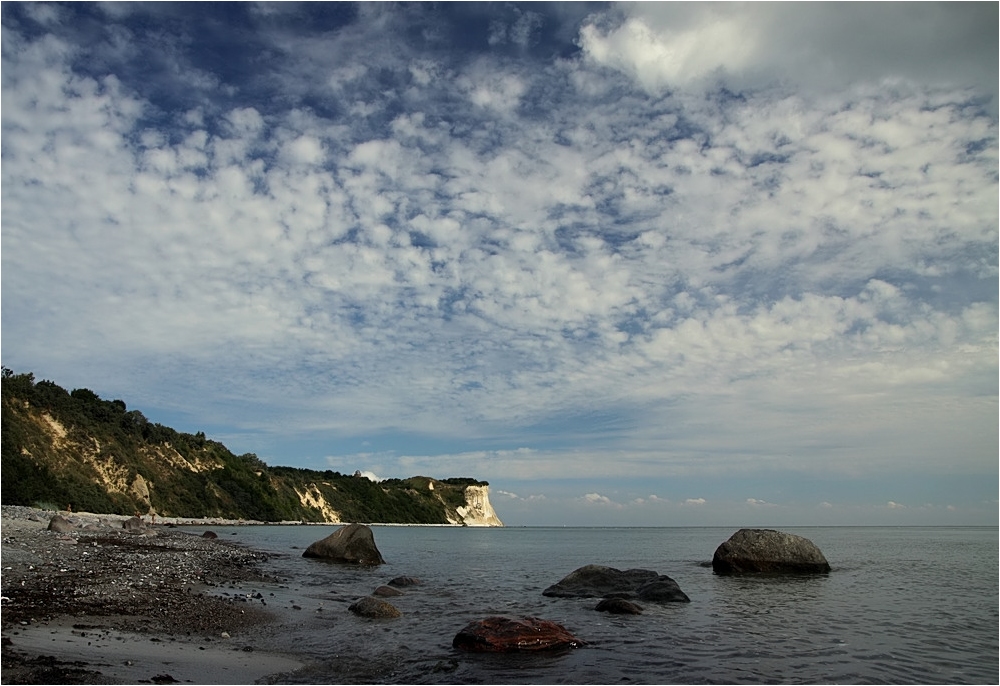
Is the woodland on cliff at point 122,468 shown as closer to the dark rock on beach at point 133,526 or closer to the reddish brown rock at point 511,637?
the dark rock on beach at point 133,526

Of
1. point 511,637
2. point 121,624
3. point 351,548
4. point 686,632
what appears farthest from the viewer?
point 351,548

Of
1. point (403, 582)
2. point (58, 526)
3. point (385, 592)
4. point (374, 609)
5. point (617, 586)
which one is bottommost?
point (403, 582)

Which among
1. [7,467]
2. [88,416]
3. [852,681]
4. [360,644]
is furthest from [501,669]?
[88,416]

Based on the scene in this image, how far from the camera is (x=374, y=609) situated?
19.6m

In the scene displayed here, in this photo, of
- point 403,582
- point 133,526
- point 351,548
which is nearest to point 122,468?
point 133,526

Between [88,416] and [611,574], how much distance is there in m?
86.5

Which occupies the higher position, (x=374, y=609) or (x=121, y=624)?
(x=121, y=624)

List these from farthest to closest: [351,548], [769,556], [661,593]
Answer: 1. [351,548]
2. [769,556]
3. [661,593]

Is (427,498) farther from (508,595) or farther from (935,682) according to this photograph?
(935,682)

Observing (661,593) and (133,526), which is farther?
(133,526)

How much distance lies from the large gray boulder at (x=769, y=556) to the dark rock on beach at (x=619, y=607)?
15.0m

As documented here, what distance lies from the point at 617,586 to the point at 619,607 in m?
6.08

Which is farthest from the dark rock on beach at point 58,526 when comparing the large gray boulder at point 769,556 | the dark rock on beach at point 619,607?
the large gray boulder at point 769,556

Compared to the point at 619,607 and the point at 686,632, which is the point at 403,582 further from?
the point at 686,632
